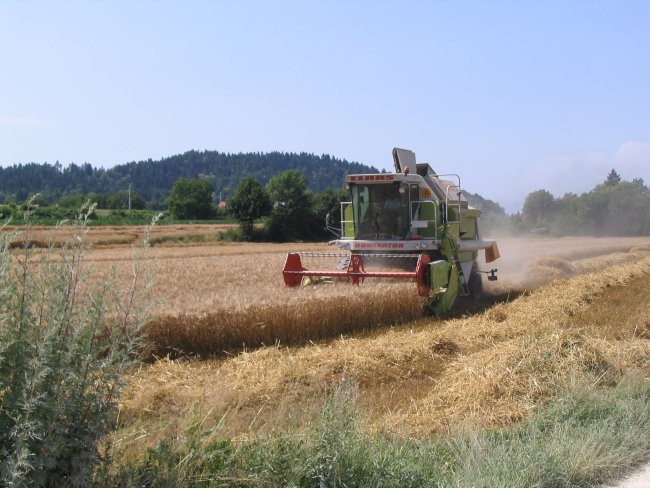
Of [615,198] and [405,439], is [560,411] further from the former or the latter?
[615,198]

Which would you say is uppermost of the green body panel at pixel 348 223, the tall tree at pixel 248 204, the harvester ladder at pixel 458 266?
the tall tree at pixel 248 204

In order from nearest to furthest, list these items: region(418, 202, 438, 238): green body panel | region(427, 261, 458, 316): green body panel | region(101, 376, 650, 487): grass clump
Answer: region(101, 376, 650, 487): grass clump → region(427, 261, 458, 316): green body panel → region(418, 202, 438, 238): green body panel

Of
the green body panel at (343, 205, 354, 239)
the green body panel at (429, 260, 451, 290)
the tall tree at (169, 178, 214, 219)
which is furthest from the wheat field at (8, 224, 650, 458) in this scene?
the tall tree at (169, 178, 214, 219)

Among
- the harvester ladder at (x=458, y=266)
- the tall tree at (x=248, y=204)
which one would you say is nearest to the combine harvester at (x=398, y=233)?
the harvester ladder at (x=458, y=266)

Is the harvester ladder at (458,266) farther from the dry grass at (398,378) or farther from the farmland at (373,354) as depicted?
the dry grass at (398,378)

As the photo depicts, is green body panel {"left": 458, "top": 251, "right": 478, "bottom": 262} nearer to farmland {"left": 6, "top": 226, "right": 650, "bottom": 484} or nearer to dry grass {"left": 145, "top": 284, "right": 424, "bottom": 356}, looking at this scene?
farmland {"left": 6, "top": 226, "right": 650, "bottom": 484}

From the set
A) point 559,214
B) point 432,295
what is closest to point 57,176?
point 559,214

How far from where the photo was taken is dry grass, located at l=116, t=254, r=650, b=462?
206 inches

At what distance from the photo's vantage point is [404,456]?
4.38m

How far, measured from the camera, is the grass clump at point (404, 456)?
3664 mm

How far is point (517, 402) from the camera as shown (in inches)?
233

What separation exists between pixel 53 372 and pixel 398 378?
5.14 metres

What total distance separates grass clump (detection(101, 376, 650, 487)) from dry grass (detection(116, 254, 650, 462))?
283mm

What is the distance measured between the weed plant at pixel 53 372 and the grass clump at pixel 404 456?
338 millimetres
